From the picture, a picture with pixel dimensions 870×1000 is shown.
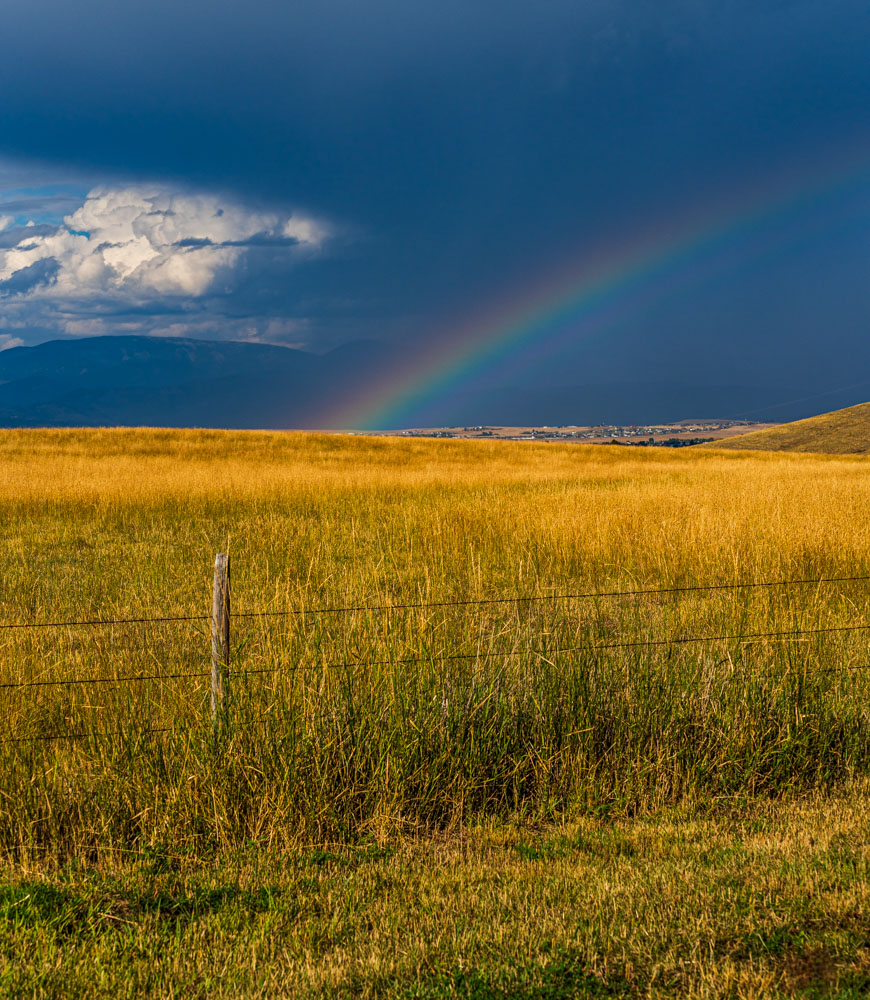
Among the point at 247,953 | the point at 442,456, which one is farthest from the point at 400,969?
the point at 442,456

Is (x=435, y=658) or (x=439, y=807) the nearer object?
(x=439, y=807)

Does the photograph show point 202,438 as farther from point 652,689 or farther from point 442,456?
point 652,689

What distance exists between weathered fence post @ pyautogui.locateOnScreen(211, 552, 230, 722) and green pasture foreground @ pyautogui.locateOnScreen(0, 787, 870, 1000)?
89 centimetres

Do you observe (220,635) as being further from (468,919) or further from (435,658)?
(468,919)

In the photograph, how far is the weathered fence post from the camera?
4199mm

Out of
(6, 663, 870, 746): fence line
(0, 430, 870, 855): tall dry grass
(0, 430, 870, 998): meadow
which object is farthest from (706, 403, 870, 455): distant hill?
(6, 663, 870, 746): fence line

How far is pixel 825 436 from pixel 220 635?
110529 millimetres

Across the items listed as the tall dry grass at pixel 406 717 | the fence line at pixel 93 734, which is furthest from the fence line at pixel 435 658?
the fence line at pixel 93 734

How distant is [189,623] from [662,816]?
4.81 m

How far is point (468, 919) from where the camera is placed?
115 inches

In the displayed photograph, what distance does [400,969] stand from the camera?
8.50 ft

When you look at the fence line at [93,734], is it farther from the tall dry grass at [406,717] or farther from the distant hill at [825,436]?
the distant hill at [825,436]

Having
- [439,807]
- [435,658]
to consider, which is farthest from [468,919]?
[435,658]

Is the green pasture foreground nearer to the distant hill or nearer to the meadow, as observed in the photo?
the meadow
